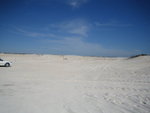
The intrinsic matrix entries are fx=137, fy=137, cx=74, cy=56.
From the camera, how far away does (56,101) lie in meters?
6.05

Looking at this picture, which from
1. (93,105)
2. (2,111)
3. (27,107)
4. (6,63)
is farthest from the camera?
(6,63)

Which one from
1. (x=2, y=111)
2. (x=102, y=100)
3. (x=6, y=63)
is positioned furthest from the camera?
(x=6, y=63)

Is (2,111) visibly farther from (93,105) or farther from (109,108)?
(109,108)

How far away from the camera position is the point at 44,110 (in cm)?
509

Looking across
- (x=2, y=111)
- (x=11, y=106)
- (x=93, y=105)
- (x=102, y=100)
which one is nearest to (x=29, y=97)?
(x=11, y=106)

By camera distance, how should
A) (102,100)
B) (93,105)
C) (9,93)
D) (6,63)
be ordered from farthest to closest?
(6,63) → (9,93) → (102,100) → (93,105)

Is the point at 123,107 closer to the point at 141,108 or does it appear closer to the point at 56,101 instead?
the point at 141,108

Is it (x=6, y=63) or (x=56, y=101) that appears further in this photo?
(x=6, y=63)

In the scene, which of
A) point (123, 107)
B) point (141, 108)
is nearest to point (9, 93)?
point (123, 107)

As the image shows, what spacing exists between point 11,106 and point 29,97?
Answer: 3.91 feet

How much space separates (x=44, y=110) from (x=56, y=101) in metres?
1.01

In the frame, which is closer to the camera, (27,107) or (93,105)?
(27,107)

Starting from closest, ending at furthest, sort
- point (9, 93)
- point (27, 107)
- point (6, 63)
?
point (27, 107)
point (9, 93)
point (6, 63)

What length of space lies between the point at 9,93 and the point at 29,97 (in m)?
1.38
